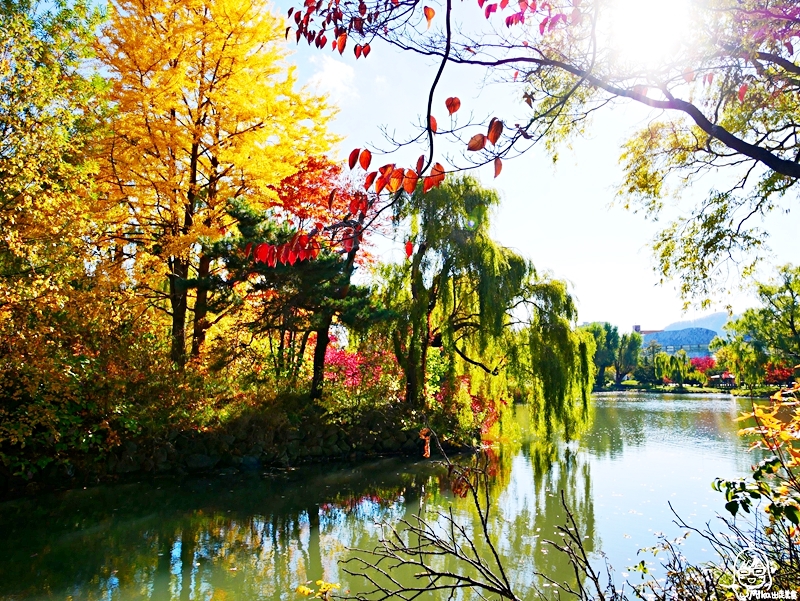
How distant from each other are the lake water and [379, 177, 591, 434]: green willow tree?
4.83ft

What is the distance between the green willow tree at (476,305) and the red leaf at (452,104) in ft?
22.6

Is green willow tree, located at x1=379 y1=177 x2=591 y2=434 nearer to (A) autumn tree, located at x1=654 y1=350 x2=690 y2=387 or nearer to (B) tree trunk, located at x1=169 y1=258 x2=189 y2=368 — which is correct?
(B) tree trunk, located at x1=169 y1=258 x2=189 y2=368

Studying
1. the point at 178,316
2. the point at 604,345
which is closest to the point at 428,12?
the point at 178,316

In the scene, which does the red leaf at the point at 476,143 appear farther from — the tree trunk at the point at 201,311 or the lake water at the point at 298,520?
the tree trunk at the point at 201,311

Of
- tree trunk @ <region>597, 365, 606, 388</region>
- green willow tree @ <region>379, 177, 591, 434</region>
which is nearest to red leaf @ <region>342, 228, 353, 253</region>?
green willow tree @ <region>379, 177, 591, 434</region>

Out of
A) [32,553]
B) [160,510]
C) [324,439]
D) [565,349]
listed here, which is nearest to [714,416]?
[565,349]

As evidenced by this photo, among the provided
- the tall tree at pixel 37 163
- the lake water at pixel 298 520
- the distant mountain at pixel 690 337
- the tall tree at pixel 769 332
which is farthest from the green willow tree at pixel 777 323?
the distant mountain at pixel 690 337

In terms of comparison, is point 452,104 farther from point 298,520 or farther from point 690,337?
point 690,337

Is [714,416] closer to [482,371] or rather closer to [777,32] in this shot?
[482,371]

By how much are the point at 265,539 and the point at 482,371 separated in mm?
5348

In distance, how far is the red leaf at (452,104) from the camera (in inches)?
58.0

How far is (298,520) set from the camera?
548 centimetres

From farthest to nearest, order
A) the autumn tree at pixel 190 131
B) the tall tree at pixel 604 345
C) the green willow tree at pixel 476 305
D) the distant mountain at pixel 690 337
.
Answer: the distant mountain at pixel 690 337 → the tall tree at pixel 604 345 → the green willow tree at pixel 476 305 → the autumn tree at pixel 190 131

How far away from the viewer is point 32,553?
14.1 feet
